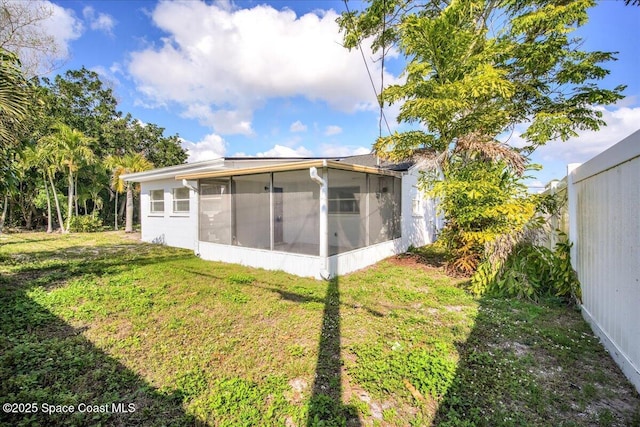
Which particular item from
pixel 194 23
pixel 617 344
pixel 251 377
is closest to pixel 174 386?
pixel 251 377

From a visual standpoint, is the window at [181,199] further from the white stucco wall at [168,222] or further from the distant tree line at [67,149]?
the distant tree line at [67,149]

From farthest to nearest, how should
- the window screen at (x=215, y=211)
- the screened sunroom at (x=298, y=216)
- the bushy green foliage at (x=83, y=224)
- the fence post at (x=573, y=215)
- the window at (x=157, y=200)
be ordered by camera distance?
1. the bushy green foliage at (x=83, y=224)
2. the window at (x=157, y=200)
3. the window screen at (x=215, y=211)
4. the screened sunroom at (x=298, y=216)
5. the fence post at (x=573, y=215)

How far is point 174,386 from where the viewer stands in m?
2.59

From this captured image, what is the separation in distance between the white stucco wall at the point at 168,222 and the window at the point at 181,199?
151 millimetres

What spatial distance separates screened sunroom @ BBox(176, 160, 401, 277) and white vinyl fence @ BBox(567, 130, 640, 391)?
390 cm

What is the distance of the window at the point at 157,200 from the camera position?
11398 mm

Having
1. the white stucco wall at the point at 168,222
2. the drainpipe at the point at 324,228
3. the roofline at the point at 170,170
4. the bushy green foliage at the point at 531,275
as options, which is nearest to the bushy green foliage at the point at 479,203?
the bushy green foliage at the point at 531,275

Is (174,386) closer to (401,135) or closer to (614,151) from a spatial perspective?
(614,151)

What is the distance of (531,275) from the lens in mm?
4973

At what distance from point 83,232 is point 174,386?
15.5 metres

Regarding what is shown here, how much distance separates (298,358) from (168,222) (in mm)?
9733

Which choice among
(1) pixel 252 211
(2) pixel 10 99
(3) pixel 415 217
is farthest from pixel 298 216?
(3) pixel 415 217

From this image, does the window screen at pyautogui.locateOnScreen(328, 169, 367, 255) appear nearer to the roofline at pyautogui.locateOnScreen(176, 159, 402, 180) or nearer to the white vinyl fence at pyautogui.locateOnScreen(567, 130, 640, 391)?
the roofline at pyautogui.locateOnScreen(176, 159, 402, 180)

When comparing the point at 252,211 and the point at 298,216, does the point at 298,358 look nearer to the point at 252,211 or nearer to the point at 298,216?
the point at 298,216
